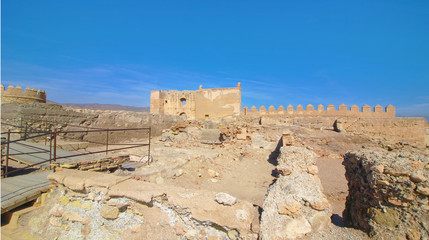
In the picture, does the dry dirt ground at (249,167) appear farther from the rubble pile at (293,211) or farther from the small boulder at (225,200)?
the small boulder at (225,200)

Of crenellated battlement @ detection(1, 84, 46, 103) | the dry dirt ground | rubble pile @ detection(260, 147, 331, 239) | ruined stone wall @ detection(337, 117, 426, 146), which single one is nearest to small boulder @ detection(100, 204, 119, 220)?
the dry dirt ground

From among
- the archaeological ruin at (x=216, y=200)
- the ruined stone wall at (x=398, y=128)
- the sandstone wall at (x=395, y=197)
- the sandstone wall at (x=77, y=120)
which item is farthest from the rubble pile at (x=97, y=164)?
the ruined stone wall at (x=398, y=128)

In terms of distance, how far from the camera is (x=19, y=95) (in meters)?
18.7

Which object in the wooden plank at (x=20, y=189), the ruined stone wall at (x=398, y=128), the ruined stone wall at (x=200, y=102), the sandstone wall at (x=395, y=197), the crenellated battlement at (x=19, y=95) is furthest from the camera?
the ruined stone wall at (x=200, y=102)

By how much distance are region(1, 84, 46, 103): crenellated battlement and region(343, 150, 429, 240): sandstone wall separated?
2440 cm

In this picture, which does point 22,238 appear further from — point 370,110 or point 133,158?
point 370,110

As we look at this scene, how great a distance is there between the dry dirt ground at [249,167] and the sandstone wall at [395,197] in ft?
0.92

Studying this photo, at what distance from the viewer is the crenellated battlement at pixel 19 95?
58.6ft

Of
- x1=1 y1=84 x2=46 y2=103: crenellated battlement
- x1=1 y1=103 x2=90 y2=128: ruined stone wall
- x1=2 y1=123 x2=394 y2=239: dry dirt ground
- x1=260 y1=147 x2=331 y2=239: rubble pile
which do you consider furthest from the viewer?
x1=1 y1=84 x2=46 y2=103: crenellated battlement

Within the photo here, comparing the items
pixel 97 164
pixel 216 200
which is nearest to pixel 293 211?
pixel 216 200

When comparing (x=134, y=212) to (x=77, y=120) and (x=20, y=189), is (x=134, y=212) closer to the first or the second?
(x=20, y=189)

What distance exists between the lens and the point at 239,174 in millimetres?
6660

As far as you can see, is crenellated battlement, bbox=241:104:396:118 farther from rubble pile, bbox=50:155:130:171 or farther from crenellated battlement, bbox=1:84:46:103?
crenellated battlement, bbox=1:84:46:103

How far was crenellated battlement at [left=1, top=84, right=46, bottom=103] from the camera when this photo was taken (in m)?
17.9
